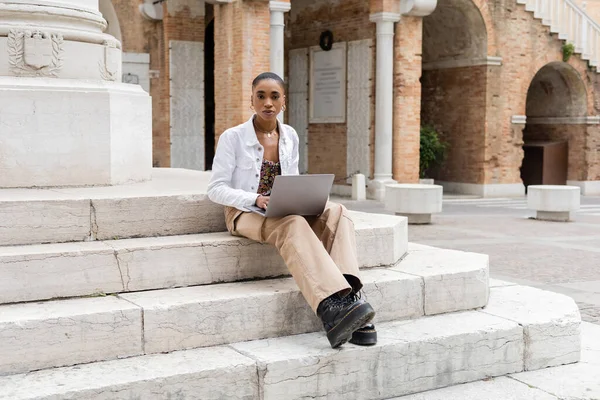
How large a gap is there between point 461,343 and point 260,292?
3.82 ft

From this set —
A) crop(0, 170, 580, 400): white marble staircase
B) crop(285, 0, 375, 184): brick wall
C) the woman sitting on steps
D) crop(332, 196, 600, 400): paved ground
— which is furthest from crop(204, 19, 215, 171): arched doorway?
the woman sitting on steps

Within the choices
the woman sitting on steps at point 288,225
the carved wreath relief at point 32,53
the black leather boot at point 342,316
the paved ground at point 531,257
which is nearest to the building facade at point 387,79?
the paved ground at point 531,257

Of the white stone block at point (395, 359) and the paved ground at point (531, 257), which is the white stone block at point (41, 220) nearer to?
the white stone block at point (395, 359)

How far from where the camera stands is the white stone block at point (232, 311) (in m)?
3.81

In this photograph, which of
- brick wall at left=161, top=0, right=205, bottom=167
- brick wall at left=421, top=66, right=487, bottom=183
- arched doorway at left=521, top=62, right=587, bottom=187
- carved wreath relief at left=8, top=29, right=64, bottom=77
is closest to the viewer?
carved wreath relief at left=8, top=29, right=64, bottom=77

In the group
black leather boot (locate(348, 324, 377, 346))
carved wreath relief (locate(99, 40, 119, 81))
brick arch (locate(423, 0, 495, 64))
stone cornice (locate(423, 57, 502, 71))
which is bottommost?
black leather boot (locate(348, 324, 377, 346))

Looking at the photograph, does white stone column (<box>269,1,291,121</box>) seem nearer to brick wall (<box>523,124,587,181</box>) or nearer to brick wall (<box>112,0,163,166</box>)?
brick wall (<box>112,0,163,166</box>)

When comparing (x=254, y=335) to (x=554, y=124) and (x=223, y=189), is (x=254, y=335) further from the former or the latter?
(x=554, y=124)

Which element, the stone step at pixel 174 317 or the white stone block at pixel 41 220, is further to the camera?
the white stone block at pixel 41 220

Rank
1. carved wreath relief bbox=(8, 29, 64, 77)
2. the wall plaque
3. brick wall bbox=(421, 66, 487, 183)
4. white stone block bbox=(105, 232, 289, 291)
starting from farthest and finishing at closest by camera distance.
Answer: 1. brick wall bbox=(421, 66, 487, 183)
2. the wall plaque
3. carved wreath relief bbox=(8, 29, 64, 77)
4. white stone block bbox=(105, 232, 289, 291)

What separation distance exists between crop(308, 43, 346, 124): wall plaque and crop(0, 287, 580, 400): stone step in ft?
44.4

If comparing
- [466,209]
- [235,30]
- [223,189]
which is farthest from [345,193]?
[223,189]

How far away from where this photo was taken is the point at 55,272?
3928 millimetres

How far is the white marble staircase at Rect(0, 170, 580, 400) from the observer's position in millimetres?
3551
